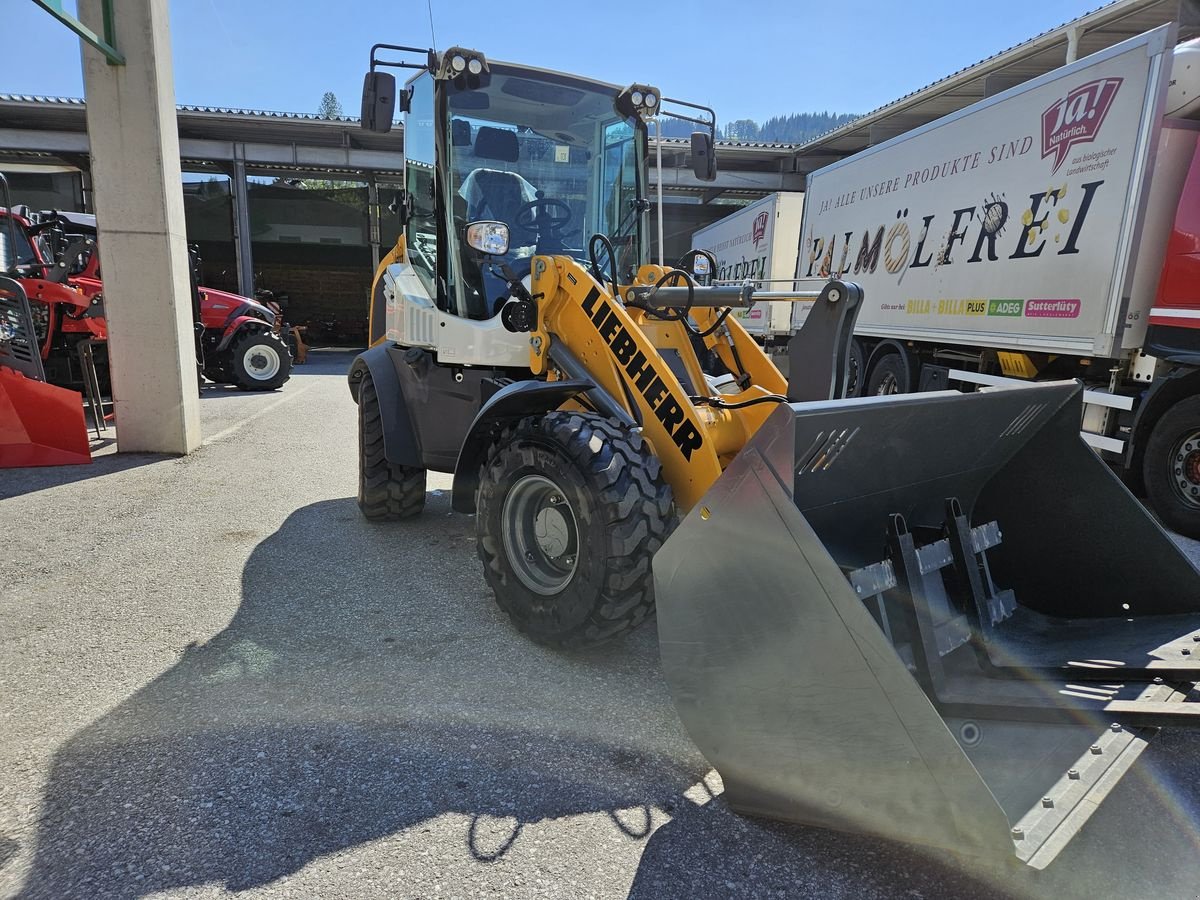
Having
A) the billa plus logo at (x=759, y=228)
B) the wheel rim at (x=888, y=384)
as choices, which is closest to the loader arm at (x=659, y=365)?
the wheel rim at (x=888, y=384)

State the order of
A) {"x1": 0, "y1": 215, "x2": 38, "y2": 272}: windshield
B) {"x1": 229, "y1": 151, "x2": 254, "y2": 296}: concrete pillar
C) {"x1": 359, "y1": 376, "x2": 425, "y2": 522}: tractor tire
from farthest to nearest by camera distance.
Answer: {"x1": 229, "y1": 151, "x2": 254, "y2": 296}: concrete pillar → {"x1": 0, "y1": 215, "x2": 38, "y2": 272}: windshield → {"x1": 359, "y1": 376, "x2": 425, "y2": 522}: tractor tire

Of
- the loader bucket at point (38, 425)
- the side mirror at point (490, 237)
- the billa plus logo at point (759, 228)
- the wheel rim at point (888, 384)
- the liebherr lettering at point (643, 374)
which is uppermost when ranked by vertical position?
the billa plus logo at point (759, 228)

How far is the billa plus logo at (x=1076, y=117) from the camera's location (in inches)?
237

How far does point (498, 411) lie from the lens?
345cm

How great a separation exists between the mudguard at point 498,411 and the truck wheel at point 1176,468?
15.8 feet

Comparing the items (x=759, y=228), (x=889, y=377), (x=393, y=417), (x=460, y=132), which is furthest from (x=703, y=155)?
(x=759, y=228)

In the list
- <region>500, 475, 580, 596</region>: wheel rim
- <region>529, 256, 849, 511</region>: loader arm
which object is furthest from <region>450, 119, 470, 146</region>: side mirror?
<region>500, 475, 580, 596</region>: wheel rim

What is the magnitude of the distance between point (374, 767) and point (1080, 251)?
6623 mm

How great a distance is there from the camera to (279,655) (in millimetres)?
3250

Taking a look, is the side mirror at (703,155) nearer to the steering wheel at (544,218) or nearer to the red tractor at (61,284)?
the steering wheel at (544,218)

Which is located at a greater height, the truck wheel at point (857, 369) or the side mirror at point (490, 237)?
the side mirror at point (490, 237)

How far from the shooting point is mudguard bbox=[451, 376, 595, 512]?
331cm

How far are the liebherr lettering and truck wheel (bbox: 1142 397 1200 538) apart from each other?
180 inches

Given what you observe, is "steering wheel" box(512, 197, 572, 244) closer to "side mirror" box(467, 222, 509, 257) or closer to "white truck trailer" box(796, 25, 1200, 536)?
"side mirror" box(467, 222, 509, 257)
